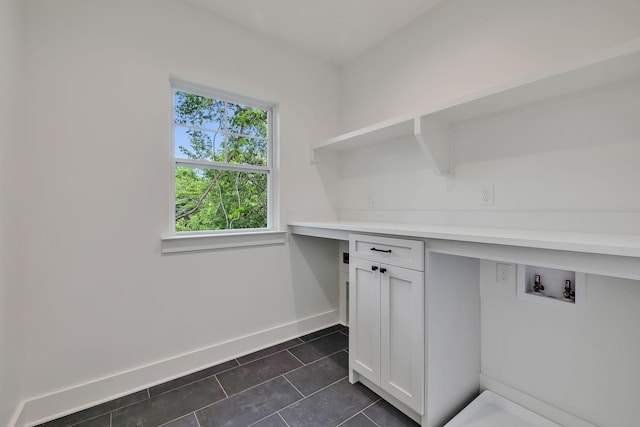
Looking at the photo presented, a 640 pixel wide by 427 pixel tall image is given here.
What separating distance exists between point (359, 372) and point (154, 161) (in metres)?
1.85

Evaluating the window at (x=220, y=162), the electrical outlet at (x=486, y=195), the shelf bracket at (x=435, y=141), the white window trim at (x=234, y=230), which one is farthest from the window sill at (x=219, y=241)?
the electrical outlet at (x=486, y=195)

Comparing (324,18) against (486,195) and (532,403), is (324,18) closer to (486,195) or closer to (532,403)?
→ (486,195)

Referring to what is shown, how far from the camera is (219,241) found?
80.5 inches

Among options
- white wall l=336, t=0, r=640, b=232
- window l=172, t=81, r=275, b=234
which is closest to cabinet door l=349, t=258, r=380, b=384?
white wall l=336, t=0, r=640, b=232

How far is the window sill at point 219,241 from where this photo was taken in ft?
6.08

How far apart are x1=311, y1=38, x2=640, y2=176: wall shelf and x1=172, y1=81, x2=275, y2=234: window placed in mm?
747

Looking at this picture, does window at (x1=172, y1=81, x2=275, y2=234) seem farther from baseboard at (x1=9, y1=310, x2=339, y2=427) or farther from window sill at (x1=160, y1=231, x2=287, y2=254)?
baseboard at (x1=9, y1=310, x2=339, y2=427)

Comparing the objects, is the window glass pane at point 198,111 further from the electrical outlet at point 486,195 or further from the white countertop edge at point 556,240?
the electrical outlet at point 486,195

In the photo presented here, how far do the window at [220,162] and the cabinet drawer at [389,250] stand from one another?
3.13 feet

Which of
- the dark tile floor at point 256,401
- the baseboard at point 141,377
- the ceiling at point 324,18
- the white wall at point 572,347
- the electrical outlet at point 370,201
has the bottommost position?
the dark tile floor at point 256,401

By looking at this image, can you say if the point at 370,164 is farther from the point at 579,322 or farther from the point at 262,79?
the point at 579,322

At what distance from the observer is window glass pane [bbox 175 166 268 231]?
6.56ft

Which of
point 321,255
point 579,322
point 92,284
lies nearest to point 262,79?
point 321,255

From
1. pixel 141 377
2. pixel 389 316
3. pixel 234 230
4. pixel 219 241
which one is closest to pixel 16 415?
pixel 141 377
